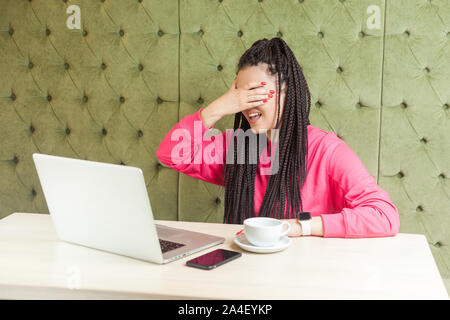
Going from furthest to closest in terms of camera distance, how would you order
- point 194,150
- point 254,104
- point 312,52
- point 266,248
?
point 312,52, point 194,150, point 254,104, point 266,248

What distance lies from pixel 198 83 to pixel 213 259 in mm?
1009

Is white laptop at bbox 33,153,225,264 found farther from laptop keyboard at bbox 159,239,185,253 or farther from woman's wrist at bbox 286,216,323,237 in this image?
woman's wrist at bbox 286,216,323,237

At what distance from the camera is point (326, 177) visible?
1.44m

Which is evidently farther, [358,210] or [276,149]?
[276,149]

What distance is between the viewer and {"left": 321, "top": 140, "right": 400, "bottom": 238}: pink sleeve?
1127 mm

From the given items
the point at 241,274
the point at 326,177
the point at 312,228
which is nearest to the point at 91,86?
the point at 326,177

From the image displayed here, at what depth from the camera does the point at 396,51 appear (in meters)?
1.65

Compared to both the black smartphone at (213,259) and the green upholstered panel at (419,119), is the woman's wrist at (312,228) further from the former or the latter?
the green upholstered panel at (419,119)

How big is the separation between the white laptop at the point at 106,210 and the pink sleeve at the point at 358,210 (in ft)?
0.96

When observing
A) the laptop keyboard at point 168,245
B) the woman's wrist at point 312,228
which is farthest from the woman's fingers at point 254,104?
the laptop keyboard at point 168,245

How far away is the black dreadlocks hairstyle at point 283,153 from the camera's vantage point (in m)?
1.45

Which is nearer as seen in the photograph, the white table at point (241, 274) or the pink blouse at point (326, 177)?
the white table at point (241, 274)

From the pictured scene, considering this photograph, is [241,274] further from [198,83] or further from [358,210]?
[198,83]
